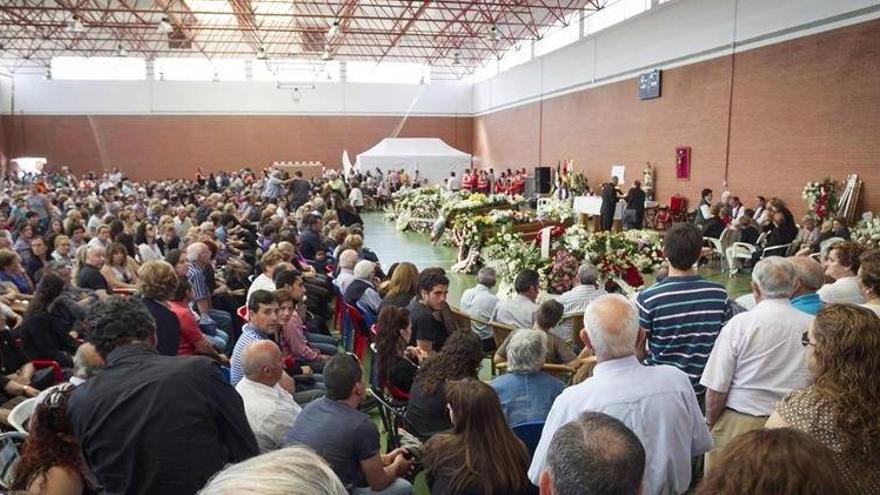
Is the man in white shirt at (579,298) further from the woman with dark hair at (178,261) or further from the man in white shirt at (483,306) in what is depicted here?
the woman with dark hair at (178,261)

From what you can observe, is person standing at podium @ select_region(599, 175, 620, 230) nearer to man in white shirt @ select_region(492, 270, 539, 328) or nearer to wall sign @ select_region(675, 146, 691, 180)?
wall sign @ select_region(675, 146, 691, 180)

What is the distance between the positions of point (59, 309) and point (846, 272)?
573 cm

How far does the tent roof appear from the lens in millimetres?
26428

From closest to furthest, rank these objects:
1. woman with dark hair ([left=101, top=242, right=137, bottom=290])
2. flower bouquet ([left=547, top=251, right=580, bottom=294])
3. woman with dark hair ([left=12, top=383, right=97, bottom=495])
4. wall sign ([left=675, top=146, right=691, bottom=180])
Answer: woman with dark hair ([left=12, top=383, right=97, bottom=495]) < flower bouquet ([left=547, top=251, right=580, bottom=294]) < woman with dark hair ([left=101, top=242, right=137, bottom=290]) < wall sign ([left=675, top=146, right=691, bottom=180])

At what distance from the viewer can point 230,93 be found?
30.5m

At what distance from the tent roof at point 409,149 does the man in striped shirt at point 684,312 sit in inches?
920

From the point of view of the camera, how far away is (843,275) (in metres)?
4.62

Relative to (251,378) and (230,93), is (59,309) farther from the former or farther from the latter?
(230,93)

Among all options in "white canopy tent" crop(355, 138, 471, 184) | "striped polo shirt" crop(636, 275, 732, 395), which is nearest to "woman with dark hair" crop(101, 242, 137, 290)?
"striped polo shirt" crop(636, 275, 732, 395)

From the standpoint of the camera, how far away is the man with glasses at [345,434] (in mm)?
2869

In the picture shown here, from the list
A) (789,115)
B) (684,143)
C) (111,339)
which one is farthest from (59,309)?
(684,143)

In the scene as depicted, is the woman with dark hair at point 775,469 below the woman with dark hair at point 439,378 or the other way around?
the other way around

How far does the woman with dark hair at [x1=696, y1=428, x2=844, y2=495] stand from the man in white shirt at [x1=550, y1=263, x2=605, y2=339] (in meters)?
3.84

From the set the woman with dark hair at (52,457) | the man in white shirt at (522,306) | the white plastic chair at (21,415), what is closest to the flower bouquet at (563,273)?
the man in white shirt at (522,306)
